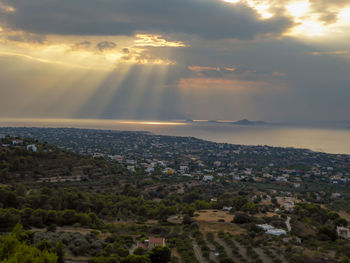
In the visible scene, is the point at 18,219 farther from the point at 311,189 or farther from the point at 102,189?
the point at 311,189

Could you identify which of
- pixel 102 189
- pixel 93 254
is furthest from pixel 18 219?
pixel 102 189

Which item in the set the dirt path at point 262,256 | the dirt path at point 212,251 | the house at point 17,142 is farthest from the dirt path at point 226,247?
the house at point 17,142

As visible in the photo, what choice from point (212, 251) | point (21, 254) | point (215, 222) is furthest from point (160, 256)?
point (215, 222)

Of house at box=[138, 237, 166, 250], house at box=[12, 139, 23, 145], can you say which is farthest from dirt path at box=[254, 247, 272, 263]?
house at box=[12, 139, 23, 145]

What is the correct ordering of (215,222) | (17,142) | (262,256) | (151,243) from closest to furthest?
(262,256) → (151,243) → (215,222) → (17,142)

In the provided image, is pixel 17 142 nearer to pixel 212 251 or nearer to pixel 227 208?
pixel 227 208

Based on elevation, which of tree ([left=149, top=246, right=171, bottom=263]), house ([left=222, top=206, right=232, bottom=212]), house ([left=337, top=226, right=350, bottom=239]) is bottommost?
house ([left=222, top=206, right=232, bottom=212])

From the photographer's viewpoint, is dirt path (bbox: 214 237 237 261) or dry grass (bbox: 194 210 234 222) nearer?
dirt path (bbox: 214 237 237 261)

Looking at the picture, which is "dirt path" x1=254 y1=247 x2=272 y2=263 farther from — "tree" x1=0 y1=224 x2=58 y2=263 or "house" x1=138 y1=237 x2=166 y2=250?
"tree" x1=0 y1=224 x2=58 y2=263

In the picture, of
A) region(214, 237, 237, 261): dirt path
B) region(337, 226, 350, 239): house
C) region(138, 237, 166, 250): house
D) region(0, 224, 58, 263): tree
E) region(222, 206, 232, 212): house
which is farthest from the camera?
region(222, 206, 232, 212): house

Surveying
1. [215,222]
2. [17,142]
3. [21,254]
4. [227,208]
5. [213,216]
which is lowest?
[227,208]

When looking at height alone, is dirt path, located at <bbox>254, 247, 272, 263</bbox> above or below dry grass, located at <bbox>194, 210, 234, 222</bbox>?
above
